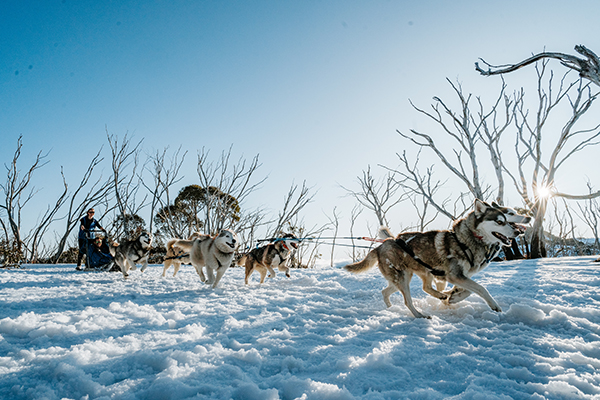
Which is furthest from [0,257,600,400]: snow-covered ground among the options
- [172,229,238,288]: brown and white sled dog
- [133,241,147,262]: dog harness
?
[133,241,147,262]: dog harness

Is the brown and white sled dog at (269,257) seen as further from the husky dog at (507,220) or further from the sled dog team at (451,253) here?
the husky dog at (507,220)

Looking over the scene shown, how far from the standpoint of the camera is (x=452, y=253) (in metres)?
3.93

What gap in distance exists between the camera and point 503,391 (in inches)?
74.4

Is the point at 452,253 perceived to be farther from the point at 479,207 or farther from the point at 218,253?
the point at 218,253

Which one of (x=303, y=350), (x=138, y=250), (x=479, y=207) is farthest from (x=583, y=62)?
(x=138, y=250)

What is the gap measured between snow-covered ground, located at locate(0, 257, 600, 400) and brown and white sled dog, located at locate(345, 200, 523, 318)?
346 millimetres

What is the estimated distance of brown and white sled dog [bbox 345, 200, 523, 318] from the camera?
12.3ft

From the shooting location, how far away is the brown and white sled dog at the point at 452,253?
148 inches

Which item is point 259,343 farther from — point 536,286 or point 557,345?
point 536,286

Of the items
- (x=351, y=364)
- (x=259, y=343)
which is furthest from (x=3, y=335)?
(x=351, y=364)

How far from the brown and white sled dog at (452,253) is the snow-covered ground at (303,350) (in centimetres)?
35

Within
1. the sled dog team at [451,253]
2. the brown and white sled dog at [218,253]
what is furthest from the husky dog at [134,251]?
the sled dog team at [451,253]

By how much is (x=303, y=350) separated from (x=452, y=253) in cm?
241

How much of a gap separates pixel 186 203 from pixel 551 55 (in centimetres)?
1810
